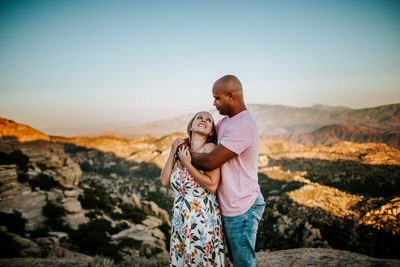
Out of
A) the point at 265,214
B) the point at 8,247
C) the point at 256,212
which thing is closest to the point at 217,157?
the point at 256,212

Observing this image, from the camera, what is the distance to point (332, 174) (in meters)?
35.2

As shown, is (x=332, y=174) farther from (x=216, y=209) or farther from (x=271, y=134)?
(x=271, y=134)

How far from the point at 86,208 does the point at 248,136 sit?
66.8ft

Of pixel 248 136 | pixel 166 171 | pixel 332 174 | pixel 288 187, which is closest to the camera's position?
pixel 248 136

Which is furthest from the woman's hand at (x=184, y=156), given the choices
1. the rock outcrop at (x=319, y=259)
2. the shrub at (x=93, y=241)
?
the shrub at (x=93, y=241)

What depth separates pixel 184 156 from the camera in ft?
10.7

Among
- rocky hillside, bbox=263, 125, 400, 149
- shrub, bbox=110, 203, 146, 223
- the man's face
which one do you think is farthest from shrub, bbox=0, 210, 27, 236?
rocky hillside, bbox=263, 125, 400, 149

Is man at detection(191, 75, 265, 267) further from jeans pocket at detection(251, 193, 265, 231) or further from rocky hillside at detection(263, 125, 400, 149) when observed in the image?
rocky hillside at detection(263, 125, 400, 149)

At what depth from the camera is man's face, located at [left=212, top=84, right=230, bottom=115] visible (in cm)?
316

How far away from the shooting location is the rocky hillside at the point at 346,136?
33.5 m

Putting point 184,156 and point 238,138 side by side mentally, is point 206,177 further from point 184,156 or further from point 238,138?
point 238,138

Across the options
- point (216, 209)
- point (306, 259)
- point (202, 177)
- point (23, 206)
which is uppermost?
point (202, 177)

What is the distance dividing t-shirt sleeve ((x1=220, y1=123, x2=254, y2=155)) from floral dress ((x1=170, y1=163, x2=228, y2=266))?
88 centimetres

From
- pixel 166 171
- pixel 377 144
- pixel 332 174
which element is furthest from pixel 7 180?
pixel 377 144
